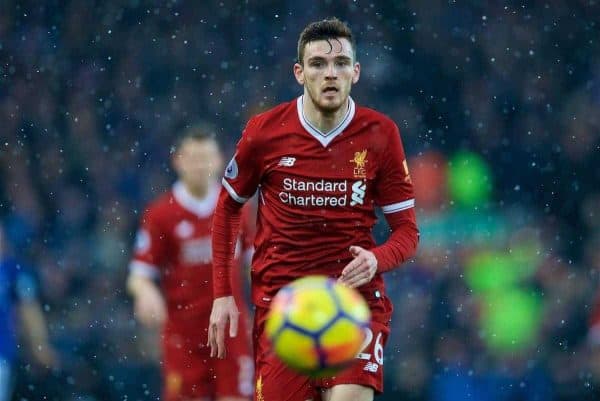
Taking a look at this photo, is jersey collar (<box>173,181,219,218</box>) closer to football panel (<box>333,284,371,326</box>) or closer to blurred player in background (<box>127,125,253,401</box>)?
blurred player in background (<box>127,125,253,401</box>)

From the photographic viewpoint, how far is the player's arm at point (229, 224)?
509cm

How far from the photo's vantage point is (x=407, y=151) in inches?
356

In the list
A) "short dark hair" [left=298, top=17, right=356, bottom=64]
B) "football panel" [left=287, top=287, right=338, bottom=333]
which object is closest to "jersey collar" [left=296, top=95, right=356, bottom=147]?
"short dark hair" [left=298, top=17, right=356, bottom=64]

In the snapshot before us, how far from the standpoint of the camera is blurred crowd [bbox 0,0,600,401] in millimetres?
8812

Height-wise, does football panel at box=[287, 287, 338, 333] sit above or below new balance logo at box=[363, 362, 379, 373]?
above

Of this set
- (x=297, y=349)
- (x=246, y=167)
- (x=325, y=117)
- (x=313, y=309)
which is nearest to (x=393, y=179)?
(x=325, y=117)

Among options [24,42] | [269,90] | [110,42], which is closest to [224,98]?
[269,90]

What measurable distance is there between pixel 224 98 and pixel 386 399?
2667 mm

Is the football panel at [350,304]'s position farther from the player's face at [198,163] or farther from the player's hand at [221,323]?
the player's face at [198,163]

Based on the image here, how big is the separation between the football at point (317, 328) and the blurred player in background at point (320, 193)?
0.51 m

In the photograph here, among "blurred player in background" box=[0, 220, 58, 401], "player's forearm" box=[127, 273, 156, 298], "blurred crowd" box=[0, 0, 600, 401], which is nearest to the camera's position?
"player's forearm" box=[127, 273, 156, 298]

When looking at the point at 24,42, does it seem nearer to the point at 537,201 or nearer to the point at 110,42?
the point at 110,42

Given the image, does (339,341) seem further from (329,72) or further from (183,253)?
(183,253)

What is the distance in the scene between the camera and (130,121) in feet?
30.8
